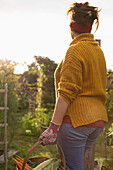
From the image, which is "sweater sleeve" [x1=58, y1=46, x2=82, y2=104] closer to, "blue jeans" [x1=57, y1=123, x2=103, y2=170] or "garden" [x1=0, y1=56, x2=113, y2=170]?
"blue jeans" [x1=57, y1=123, x2=103, y2=170]

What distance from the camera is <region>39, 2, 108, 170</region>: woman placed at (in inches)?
65.4

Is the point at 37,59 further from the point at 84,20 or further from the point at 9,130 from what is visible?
the point at 84,20

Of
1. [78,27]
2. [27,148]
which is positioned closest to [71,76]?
[78,27]

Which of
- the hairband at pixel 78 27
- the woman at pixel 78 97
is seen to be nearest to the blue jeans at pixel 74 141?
the woman at pixel 78 97

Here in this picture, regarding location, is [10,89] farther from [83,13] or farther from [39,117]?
[83,13]

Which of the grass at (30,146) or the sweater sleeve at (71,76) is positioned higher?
the sweater sleeve at (71,76)

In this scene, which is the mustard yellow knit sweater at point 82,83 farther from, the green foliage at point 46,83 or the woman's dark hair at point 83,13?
the green foliage at point 46,83

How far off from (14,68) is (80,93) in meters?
3.40

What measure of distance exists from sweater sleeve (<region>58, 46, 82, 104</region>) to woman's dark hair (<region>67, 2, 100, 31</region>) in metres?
0.29

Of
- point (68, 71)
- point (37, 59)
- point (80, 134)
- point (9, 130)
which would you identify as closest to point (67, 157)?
point (80, 134)

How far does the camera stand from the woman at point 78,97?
1.66 metres

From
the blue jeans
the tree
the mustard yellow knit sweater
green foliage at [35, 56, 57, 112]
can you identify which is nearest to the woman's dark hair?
the mustard yellow knit sweater

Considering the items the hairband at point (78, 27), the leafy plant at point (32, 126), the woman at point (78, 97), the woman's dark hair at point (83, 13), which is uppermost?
the woman's dark hair at point (83, 13)

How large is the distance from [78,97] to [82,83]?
0.12 metres
